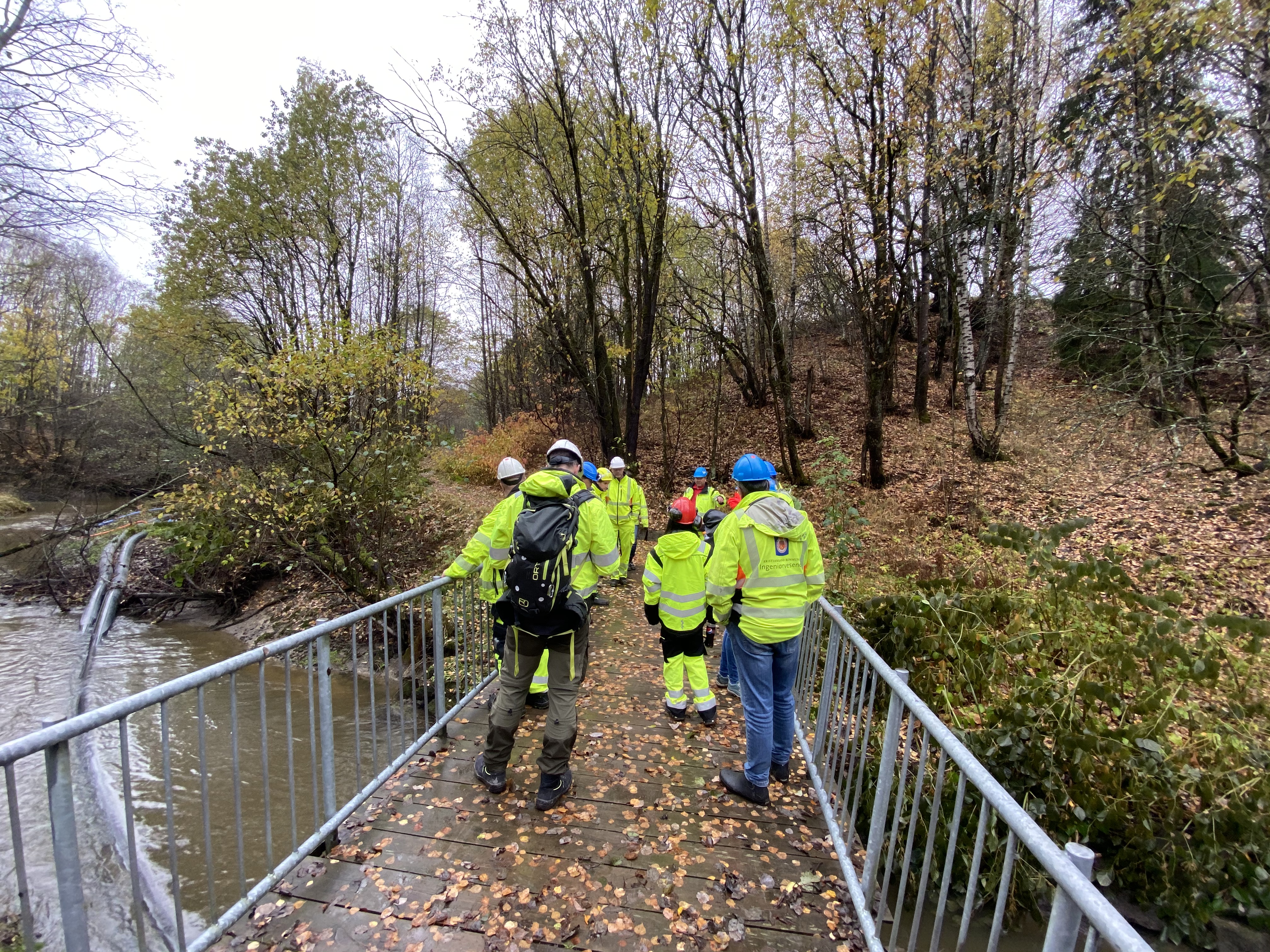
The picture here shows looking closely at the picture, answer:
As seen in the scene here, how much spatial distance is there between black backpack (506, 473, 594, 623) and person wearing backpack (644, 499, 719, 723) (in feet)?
3.95

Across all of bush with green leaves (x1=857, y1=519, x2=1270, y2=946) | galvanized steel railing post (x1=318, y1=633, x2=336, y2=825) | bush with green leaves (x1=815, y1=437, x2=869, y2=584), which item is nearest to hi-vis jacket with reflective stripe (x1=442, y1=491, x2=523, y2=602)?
galvanized steel railing post (x1=318, y1=633, x2=336, y2=825)

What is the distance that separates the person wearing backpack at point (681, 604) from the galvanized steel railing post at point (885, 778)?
1.97 metres

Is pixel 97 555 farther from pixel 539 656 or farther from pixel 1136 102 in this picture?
pixel 1136 102

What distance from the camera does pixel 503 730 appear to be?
11.4 feet

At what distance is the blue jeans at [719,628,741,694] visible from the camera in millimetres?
5148

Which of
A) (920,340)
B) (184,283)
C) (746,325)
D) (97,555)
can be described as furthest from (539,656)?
(184,283)

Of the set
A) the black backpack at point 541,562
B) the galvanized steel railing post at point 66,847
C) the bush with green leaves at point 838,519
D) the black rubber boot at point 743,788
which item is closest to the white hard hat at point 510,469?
the black backpack at point 541,562

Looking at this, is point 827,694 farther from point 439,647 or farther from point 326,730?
point 326,730

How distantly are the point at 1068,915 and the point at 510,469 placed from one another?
3952mm

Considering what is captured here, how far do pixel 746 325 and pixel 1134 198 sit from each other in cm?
1097

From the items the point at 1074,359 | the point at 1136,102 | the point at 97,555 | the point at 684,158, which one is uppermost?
the point at 684,158

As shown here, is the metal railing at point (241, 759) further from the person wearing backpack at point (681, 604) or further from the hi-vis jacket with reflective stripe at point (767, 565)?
the hi-vis jacket with reflective stripe at point (767, 565)

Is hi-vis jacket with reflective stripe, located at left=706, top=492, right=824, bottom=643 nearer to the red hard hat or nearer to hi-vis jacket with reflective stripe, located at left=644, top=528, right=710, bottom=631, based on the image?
hi-vis jacket with reflective stripe, located at left=644, top=528, right=710, bottom=631

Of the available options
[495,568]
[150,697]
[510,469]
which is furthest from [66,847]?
[510,469]
